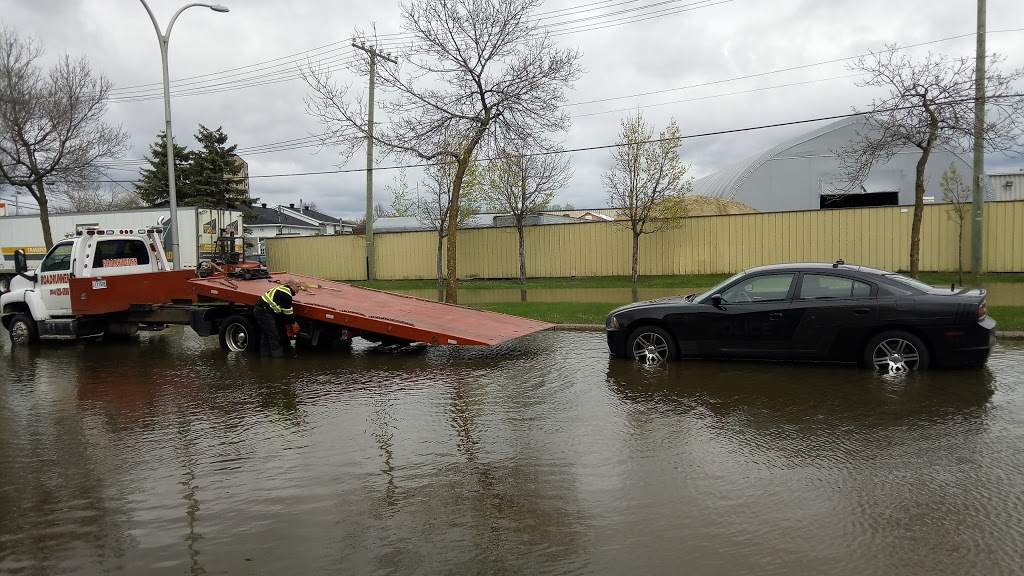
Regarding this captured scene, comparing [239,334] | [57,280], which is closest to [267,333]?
[239,334]

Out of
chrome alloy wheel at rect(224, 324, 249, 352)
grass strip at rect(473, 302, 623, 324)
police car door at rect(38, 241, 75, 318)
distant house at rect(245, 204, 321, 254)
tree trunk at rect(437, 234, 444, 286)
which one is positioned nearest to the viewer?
chrome alloy wheel at rect(224, 324, 249, 352)

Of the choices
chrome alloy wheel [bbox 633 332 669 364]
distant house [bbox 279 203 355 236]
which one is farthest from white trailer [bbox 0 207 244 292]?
distant house [bbox 279 203 355 236]

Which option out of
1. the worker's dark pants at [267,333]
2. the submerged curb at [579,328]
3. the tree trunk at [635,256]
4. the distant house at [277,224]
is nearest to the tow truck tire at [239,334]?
the worker's dark pants at [267,333]

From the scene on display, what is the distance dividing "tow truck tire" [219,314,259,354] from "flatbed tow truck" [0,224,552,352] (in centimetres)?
2

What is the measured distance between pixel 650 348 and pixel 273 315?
5982mm

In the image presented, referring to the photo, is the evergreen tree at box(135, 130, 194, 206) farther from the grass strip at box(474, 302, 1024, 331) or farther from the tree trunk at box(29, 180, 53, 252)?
the grass strip at box(474, 302, 1024, 331)

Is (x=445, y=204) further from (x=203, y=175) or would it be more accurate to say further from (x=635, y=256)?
(x=203, y=175)

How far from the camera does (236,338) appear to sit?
12.1 meters

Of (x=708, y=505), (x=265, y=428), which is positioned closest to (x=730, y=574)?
(x=708, y=505)

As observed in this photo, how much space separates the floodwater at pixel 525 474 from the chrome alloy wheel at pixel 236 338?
9.04 feet

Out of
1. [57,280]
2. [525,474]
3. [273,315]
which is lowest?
[525,474]

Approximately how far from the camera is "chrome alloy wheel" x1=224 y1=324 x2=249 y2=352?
12.0m

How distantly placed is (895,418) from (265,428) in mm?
6060

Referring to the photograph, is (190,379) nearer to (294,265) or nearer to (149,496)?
(149,496)
